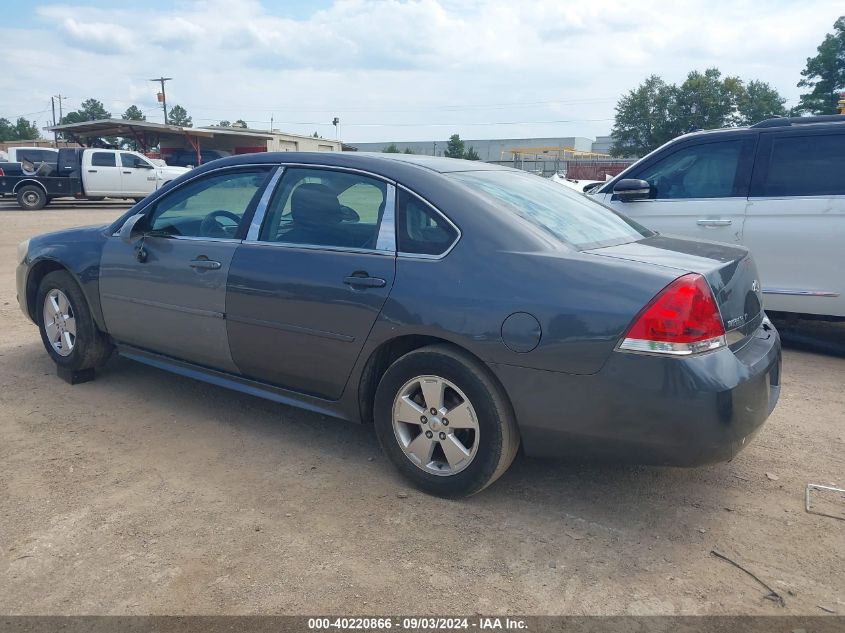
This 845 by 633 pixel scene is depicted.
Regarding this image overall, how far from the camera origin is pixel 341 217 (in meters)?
3.69

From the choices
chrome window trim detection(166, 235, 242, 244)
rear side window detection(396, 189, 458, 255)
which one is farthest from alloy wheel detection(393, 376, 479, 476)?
chrome window trim detection(166, 235, 242, 244)

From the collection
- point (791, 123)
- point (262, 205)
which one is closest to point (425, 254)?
point (262, 205)

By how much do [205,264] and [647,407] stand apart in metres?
Result: 2.48

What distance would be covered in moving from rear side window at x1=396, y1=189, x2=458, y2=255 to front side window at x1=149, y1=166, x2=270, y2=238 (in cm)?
98

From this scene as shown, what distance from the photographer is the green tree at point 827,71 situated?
158ft

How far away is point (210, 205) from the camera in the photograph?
422 centimetres

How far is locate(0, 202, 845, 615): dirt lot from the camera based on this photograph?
2.61 m

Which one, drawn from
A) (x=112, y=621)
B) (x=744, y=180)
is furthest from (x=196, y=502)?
(x=744, y=180)

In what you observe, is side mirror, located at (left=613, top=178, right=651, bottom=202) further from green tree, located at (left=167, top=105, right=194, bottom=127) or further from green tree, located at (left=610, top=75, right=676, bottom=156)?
green tree, located at (left=167, top=105, right=194, bottom=127)

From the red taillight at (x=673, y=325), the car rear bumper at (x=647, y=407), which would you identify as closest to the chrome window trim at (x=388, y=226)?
the car rear bumper at (x=647, y=407)

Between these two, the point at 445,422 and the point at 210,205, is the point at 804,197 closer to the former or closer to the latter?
the point at 445,422

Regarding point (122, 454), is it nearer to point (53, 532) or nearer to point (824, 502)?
point (53, 532)

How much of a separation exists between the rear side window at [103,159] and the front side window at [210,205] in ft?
63.5

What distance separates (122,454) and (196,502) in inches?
29.6
